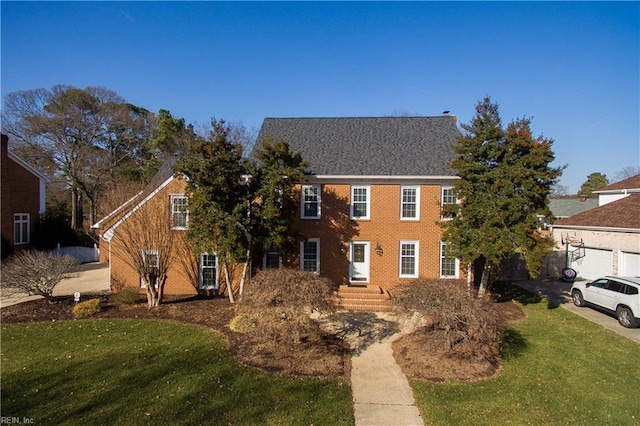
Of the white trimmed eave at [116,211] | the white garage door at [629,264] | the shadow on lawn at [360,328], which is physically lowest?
the shadow on lawn at [360,328]

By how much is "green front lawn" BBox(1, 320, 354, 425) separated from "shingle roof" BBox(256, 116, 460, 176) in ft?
32.1

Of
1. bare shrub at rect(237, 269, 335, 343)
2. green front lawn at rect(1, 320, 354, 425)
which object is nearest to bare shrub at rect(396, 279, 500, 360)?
bare shrub at rect(237, 269, 335, 343)

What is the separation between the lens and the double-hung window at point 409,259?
51.6 ft

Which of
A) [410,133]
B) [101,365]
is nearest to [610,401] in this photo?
[101,365]

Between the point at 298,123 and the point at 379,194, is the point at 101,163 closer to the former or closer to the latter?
the point at 298,123

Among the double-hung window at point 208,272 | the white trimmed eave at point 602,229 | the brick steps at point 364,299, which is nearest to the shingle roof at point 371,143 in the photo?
the brick steps at point 364,299

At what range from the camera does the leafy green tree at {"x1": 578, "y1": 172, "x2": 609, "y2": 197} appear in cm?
4610

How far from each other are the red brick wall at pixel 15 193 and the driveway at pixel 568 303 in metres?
31.7

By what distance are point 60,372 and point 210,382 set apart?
3.96 metres

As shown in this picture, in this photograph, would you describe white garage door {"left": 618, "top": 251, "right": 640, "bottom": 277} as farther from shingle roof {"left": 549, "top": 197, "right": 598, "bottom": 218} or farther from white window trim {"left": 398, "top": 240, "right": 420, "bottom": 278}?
shingle roof {"left": 549, "top": 197, "right": 598, "bottom": 218}

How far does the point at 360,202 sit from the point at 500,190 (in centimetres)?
603

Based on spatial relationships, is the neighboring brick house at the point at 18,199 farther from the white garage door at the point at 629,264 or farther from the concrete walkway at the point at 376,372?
the white garage door at the point at 629,264

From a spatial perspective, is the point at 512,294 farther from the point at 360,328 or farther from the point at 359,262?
the point at 360,328

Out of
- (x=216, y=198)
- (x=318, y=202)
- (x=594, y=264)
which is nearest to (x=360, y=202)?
(x=318, y=202)
